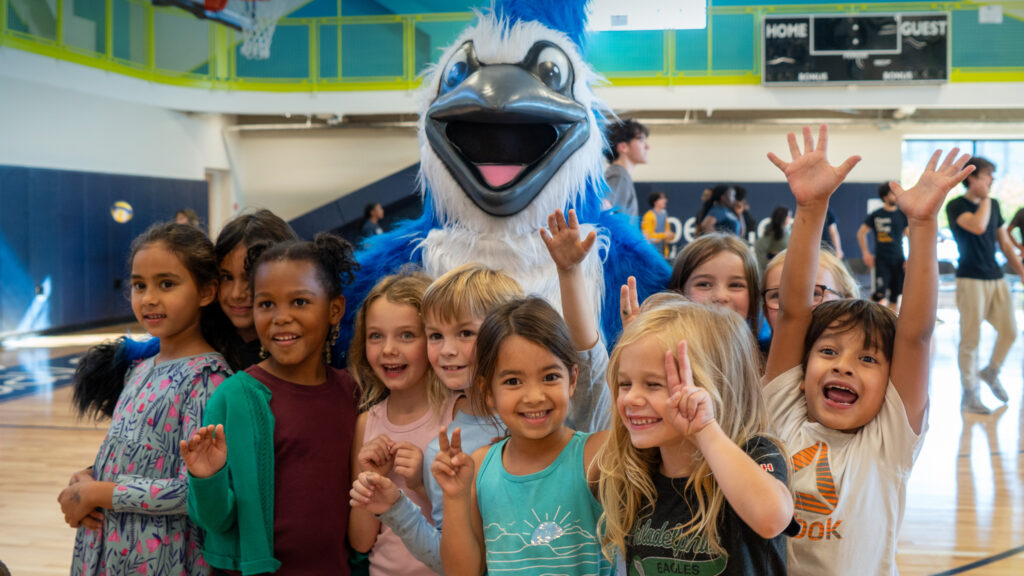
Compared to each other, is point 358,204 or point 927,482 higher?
point 358,204

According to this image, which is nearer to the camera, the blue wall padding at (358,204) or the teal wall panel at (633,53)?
the teal wall panel at (633,53)

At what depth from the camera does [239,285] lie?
1969mm

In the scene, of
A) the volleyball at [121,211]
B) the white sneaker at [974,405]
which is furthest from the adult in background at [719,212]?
the volleyball at [121,211]

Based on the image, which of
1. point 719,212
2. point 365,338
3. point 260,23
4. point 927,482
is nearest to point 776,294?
point 365,338

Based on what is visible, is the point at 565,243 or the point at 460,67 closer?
the point at 565,243

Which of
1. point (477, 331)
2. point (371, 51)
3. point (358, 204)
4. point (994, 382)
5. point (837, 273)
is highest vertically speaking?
point (371, 51)

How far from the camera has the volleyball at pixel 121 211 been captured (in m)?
9.61

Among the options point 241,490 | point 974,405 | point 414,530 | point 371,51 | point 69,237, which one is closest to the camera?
point 414,530

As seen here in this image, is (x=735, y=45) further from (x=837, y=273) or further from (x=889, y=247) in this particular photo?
(x=837, y=273)

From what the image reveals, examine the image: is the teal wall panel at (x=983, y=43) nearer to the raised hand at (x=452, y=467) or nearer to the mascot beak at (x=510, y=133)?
the mascot beak at (x=510, y=133)

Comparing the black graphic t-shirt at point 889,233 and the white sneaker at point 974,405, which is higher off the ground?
the black graphic t-shirt at point 889,233

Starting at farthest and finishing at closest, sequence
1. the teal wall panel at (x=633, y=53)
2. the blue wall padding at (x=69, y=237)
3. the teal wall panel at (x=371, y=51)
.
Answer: the teal wall panel at (x=371, y=51) < the teal wall panel at (x=633, y=53) < the blue wall padding at (x=69, y=237)

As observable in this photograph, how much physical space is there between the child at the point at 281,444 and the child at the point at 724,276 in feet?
2.60

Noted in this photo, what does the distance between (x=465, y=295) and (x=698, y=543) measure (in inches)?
25.7
